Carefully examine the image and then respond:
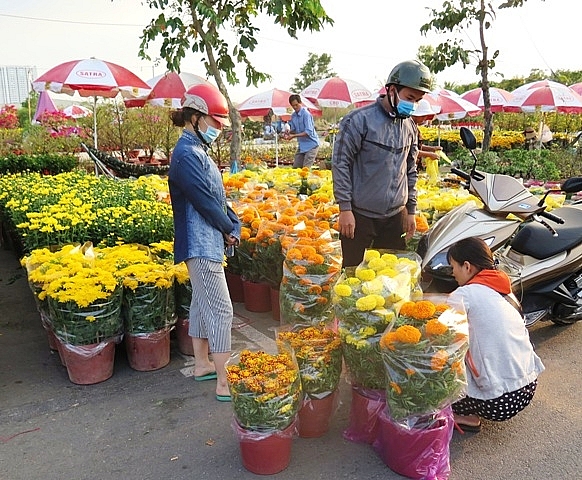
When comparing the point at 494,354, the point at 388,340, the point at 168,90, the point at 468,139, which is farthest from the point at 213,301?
the point at 168,90

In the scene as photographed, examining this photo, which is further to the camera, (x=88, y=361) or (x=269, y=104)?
(x=269, y=104)

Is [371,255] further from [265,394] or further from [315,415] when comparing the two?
[265,394]

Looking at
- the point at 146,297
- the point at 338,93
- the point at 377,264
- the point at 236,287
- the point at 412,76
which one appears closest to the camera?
the point at 377,264

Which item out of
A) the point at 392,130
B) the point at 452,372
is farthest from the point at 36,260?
the point at 452,372

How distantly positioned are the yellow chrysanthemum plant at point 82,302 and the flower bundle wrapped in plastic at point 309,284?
1184 mm

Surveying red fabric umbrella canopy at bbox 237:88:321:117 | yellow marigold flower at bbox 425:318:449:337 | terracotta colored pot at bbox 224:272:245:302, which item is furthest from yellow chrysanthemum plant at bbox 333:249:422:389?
red fabric umbrella canopy at bbox 237:88:321:117

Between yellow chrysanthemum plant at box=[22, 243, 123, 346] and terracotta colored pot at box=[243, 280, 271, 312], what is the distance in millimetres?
1451

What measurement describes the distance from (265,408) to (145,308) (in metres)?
1.55

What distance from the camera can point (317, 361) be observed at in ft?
9.64

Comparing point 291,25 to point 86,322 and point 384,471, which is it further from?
point 384,471

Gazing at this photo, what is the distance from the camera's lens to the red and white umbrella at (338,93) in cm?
1452

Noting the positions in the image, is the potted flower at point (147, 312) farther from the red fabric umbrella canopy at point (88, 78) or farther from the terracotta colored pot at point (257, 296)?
the red fabric umbrella canopy at point (88, 78)

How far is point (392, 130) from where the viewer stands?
12.3ft

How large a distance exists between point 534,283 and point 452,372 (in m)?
1.98
